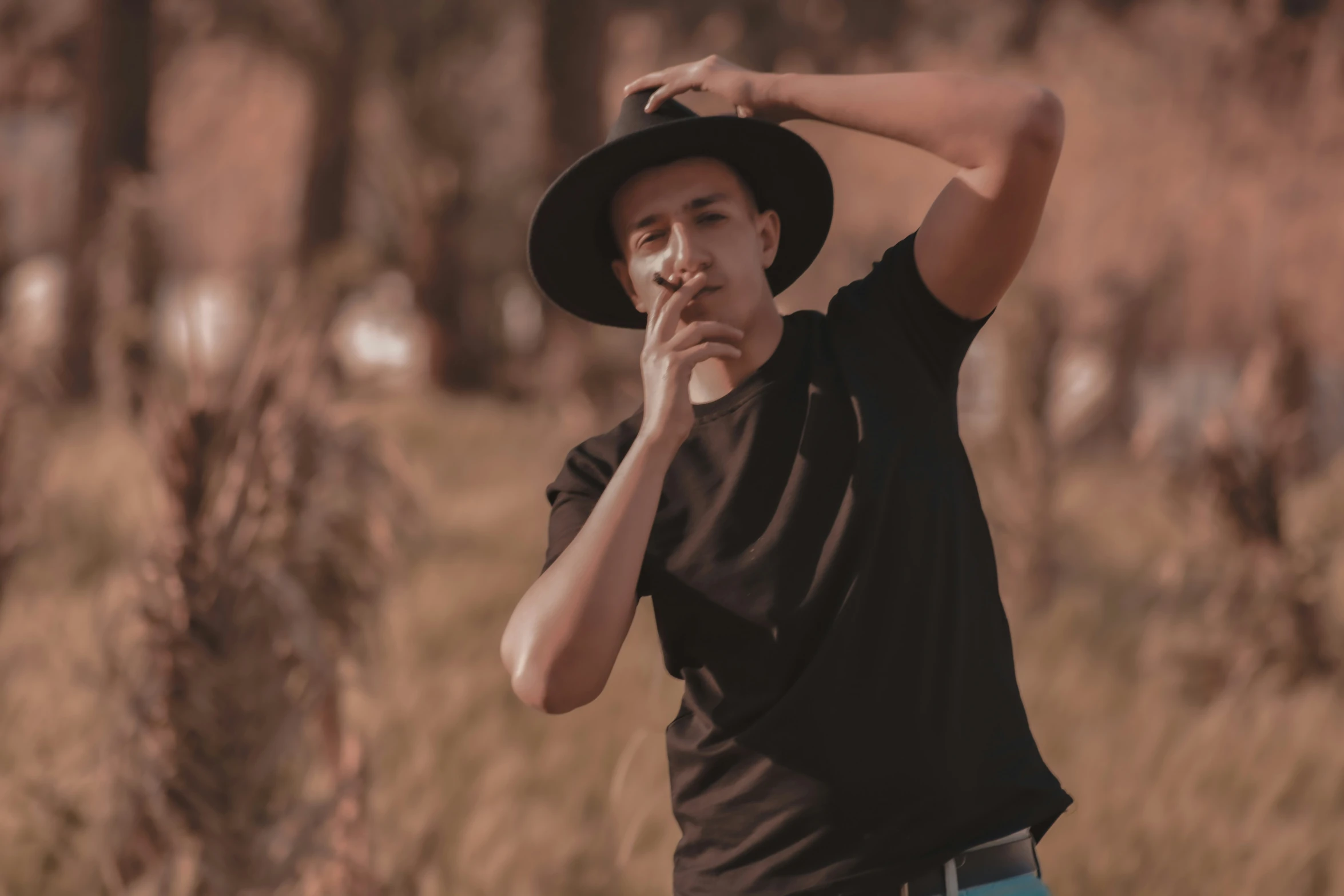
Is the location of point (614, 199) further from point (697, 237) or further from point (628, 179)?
point (697, 237)

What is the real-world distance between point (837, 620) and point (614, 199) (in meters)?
0.84

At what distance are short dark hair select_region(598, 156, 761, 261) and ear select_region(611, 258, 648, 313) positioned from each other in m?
0.02

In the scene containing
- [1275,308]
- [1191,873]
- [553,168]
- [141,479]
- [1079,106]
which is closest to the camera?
[1191,873]

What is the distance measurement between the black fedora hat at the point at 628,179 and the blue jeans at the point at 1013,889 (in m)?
1.11

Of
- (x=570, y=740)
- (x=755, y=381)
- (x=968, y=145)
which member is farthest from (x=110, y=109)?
(x=968, y=145)

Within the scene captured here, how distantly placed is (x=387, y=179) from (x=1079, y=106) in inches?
390

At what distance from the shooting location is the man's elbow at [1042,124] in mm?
2061

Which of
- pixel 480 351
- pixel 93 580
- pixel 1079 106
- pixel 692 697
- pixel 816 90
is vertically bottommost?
pixel 692 697

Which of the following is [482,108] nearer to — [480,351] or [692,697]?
[480,351]

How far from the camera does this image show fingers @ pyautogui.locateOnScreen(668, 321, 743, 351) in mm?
1998

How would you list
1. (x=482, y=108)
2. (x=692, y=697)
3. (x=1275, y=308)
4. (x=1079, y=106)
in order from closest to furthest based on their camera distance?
1. (x=692, y=697)
2. (x=1275, y=308)
3. (x=482, y=108)
4. (x=1079, y=106)

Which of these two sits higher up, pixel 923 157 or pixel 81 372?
pixel 923 157

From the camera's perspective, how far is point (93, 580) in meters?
7.07

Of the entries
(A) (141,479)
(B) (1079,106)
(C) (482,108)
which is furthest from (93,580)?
(B) (1079,106)
